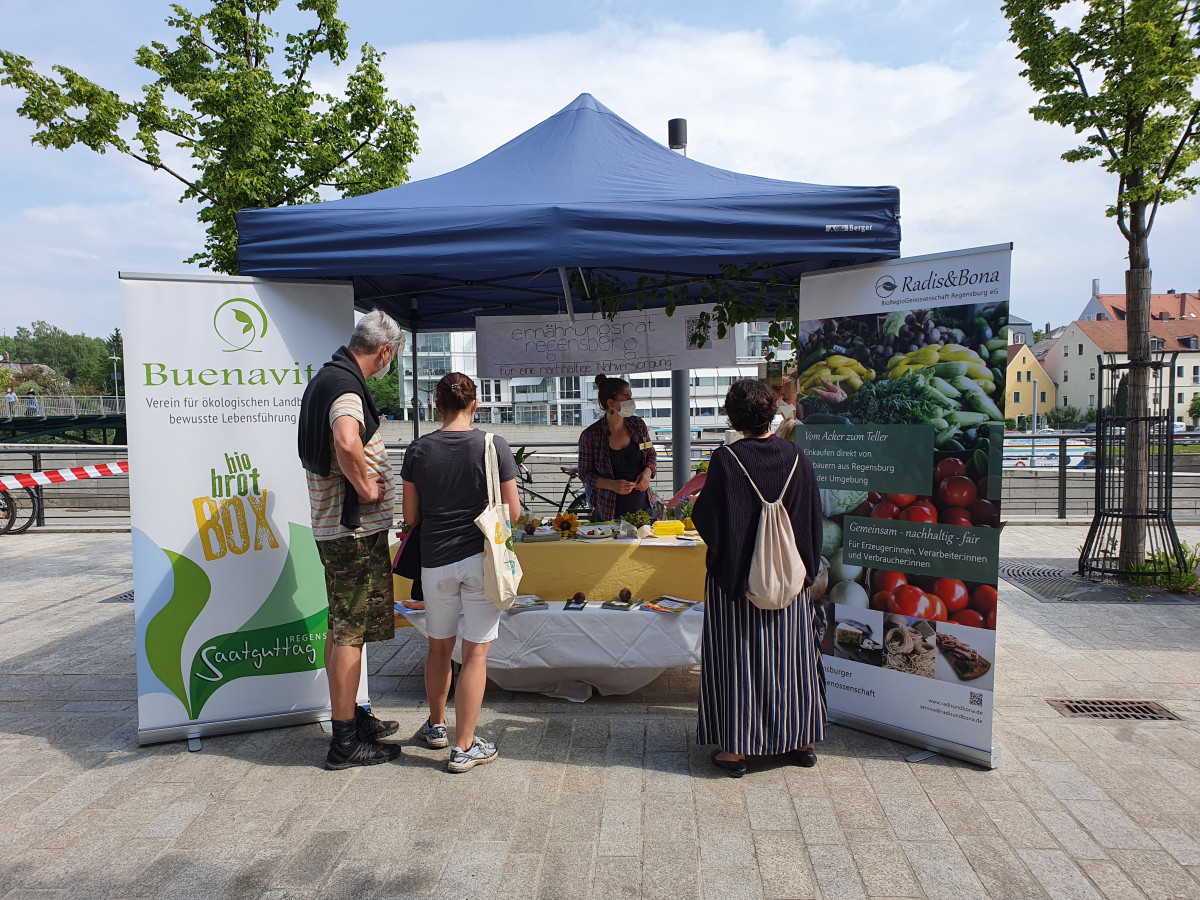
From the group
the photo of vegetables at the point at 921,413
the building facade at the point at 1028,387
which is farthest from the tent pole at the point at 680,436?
the building facade at the point at 1028,387

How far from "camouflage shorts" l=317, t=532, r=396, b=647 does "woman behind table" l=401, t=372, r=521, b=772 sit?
0.78 ft

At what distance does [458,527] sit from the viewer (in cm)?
312

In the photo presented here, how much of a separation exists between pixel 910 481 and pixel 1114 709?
1831 mm

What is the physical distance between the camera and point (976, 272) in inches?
127

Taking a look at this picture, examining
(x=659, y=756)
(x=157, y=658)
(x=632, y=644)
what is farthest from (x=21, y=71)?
(x=659, y=756)

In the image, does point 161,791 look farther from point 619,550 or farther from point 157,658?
point 619,550

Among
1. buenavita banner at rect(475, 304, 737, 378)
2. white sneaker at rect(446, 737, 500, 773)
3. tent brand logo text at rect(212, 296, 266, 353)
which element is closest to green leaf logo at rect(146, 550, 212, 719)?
tent brand logo text at rect(212, 296, 266, 353)

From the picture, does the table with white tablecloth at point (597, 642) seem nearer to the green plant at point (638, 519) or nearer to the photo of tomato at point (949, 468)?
the green plant at point (638, 519)

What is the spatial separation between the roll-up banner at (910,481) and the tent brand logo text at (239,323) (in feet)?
8.55

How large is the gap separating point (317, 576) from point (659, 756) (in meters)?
1.81

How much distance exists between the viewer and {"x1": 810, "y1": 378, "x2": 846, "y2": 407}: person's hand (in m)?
3.62

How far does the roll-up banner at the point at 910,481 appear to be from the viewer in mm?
3215

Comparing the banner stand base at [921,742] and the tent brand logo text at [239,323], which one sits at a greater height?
the tent brand logo text at [239,323]

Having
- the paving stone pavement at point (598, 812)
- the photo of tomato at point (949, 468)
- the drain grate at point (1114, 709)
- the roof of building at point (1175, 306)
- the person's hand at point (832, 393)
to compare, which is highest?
the roof of building at point (1175, 306)
